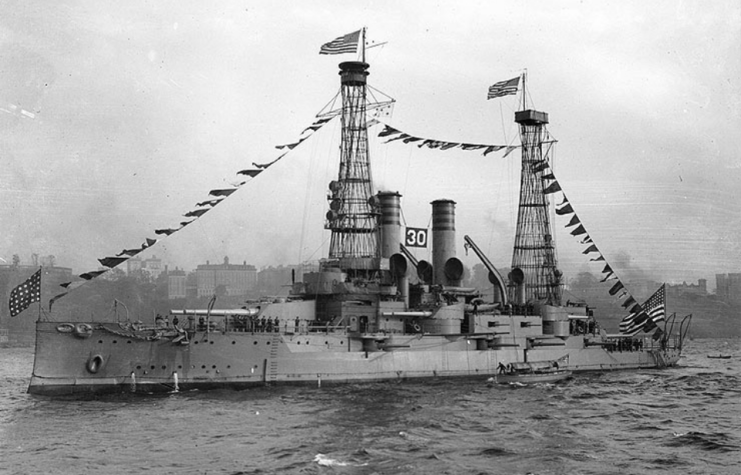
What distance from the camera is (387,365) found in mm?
34375

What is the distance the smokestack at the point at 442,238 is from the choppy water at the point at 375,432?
882 cm

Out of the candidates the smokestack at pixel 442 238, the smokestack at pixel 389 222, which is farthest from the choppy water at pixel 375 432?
the smokestack at pixel 442 238

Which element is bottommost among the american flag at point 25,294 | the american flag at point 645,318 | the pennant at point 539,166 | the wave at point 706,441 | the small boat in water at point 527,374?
the wave at point 706,441

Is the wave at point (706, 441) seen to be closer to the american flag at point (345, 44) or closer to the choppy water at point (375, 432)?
the choppy water at point (375, 432)

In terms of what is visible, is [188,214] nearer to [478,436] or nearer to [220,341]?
[220,341]

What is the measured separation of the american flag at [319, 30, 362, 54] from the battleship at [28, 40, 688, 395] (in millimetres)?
5387

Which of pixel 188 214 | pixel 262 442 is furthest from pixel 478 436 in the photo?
pixel 188 214

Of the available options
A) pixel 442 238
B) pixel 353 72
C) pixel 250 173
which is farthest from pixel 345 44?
pixel 442 238

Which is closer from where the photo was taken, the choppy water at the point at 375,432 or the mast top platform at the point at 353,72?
the choppy water at the point at 375,432

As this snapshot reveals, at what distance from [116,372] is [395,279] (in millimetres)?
14505

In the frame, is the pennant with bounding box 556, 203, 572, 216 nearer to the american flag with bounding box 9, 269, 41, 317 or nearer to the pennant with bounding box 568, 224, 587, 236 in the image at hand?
the pennant with bounding box 568, 224, 587, 236

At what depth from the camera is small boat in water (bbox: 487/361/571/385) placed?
35906mm

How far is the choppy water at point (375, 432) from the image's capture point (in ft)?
62.2

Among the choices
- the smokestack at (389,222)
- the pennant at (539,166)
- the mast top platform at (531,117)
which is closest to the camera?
the smokestack at (389,222)
